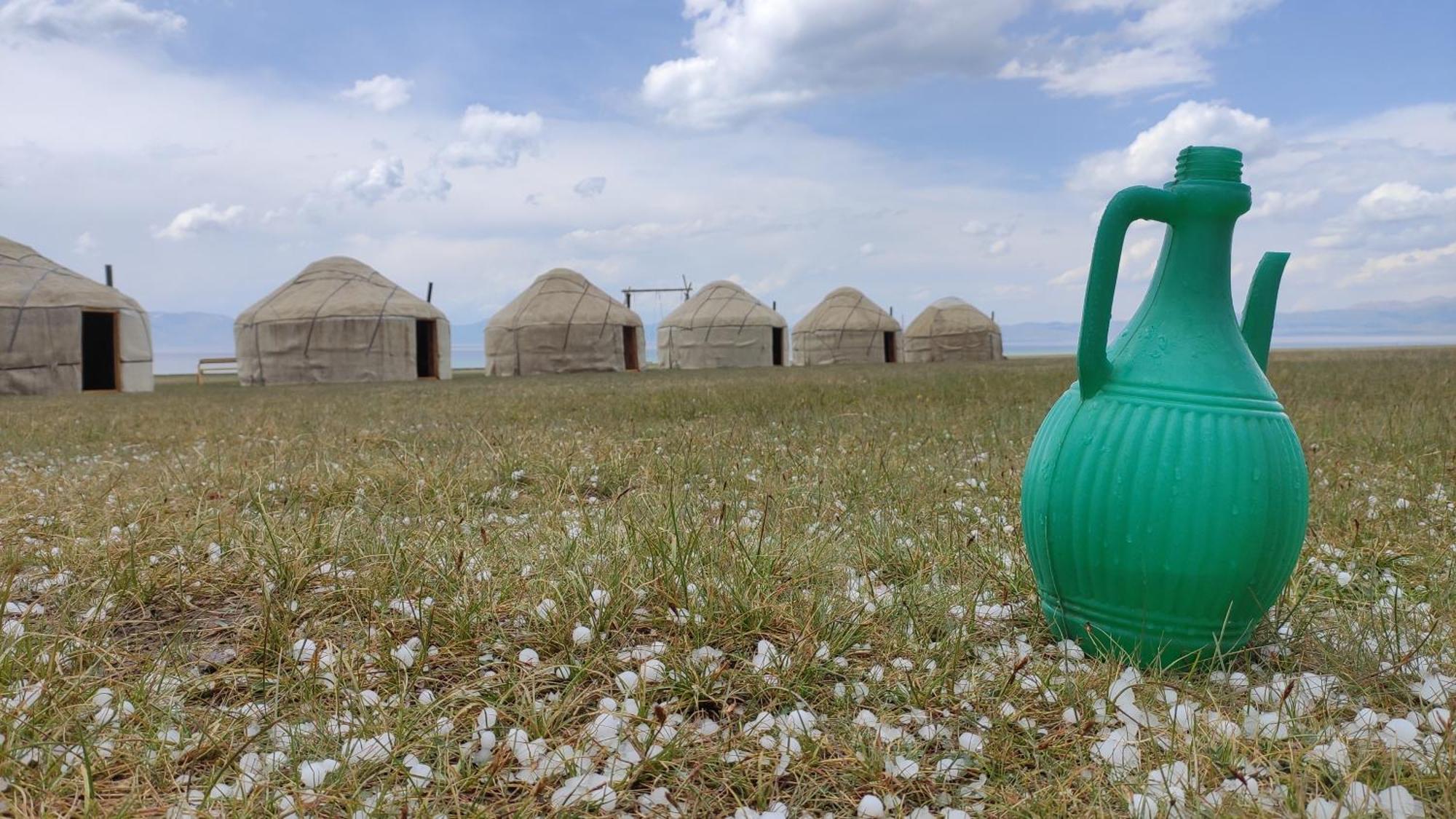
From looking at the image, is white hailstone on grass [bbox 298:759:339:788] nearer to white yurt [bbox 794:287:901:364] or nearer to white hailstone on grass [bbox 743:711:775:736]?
white hailstone on grass [bbox 743:711:775:736]

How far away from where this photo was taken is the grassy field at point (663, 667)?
1.86 m

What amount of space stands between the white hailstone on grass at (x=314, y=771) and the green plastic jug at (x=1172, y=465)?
1923 millimetres

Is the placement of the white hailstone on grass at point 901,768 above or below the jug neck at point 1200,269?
below

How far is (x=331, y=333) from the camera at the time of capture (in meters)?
21.2

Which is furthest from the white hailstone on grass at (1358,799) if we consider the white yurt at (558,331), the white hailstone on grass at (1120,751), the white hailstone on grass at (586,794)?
the white yurt at (558,331)

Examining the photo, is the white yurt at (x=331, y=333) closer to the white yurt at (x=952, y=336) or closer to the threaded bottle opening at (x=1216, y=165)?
the white yurt at (x=952, y=336)

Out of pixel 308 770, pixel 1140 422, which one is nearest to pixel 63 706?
pixel 308 770

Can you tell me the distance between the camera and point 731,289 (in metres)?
30.8

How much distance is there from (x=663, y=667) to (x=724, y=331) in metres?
27.1

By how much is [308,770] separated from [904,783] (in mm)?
1266

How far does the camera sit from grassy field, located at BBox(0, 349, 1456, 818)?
6.09 ft

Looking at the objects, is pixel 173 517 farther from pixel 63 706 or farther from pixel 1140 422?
pixel 1140 422

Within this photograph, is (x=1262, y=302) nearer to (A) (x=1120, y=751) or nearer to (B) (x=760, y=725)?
(A) (x=1120, y=751)

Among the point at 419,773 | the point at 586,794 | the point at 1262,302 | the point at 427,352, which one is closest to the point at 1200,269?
the point at 1262,302
